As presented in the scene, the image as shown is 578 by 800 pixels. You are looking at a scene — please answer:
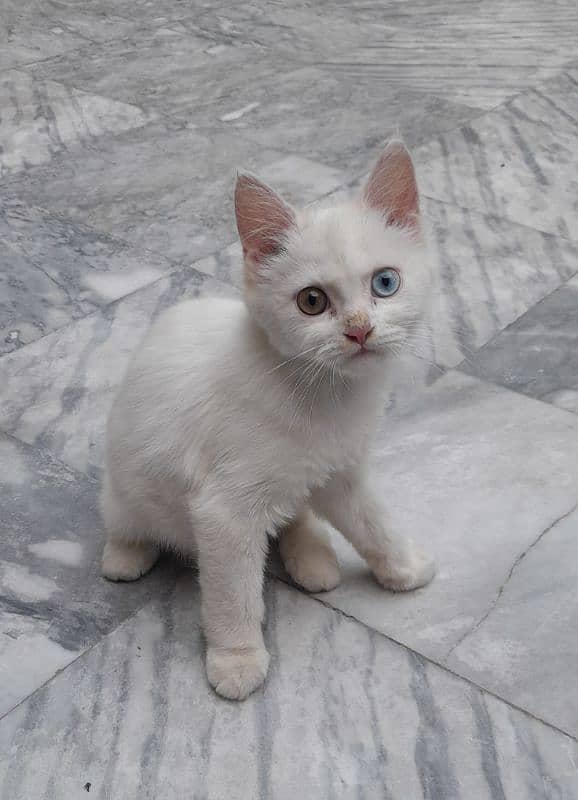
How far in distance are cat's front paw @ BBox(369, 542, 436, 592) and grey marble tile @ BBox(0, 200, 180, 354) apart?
1.22 metres

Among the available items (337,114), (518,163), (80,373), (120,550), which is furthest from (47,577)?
(337,114)

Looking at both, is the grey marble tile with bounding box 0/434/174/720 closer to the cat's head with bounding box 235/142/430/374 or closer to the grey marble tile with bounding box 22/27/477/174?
the cat's head with bounding box 235/142/430/374

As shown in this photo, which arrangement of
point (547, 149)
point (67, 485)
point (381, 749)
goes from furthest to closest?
1. point (547, 149)
2. point (67, 485)
3. point (381, 749)

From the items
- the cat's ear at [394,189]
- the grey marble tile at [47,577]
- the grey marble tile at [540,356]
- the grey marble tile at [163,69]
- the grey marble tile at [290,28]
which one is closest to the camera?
the cat's ear at [394,189]

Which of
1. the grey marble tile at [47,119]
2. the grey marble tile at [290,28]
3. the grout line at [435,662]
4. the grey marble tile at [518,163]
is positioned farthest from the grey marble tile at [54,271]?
the grey marble tile at [290,28]

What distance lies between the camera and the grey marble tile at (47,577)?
183 cm

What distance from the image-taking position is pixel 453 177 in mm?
3508

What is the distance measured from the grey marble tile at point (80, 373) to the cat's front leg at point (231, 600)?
2.04 feet

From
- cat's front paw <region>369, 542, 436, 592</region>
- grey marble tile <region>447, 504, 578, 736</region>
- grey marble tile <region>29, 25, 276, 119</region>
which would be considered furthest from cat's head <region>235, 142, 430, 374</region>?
grey marble tile <region>29, 25, 276, 119</region>

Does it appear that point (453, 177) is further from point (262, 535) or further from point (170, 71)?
point (262, 535)

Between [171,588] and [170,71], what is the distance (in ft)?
9.52

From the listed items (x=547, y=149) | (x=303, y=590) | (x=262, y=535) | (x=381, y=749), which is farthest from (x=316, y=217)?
(x=547, y=149)

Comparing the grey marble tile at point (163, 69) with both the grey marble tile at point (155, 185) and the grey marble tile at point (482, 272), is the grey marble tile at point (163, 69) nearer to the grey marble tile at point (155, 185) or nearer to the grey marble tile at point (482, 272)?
the grey marble tile at point (155, 185)

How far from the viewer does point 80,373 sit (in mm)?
2598
